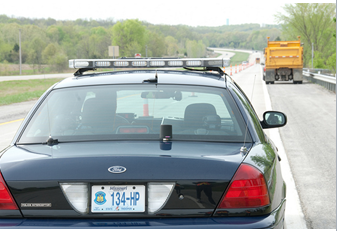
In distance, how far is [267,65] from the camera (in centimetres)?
3241

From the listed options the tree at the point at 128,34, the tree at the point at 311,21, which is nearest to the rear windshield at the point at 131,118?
the tree at the point at 311,21

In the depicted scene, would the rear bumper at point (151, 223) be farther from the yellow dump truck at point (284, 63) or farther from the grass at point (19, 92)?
the yellow dump truck at point (284, 63)

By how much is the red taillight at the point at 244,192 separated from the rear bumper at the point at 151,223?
78mm

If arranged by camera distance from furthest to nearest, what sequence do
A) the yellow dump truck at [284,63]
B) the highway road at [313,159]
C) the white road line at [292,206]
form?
the yellow dump truck at [284,63]
the highway road at [313,159]
the white road line at [292,206]

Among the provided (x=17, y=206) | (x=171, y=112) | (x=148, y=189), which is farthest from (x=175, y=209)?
(x=171, y=112)

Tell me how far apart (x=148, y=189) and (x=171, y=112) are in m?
1.07

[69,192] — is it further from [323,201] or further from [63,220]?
[323,201]

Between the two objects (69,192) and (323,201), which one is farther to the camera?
(323,201)

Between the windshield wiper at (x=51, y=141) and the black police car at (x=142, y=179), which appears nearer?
the black police car at (x=142, y=179)

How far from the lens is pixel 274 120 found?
4.30 m

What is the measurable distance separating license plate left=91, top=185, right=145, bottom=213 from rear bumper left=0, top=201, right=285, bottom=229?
0.20ft

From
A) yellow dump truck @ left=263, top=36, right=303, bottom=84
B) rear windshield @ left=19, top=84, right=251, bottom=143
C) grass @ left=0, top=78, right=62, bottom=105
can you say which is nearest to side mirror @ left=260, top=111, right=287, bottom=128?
rear windshield @ left=19, top=84, right=251, bottom=143

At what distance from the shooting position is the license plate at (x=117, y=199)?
246cm

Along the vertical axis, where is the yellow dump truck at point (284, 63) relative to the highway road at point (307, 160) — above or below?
above
